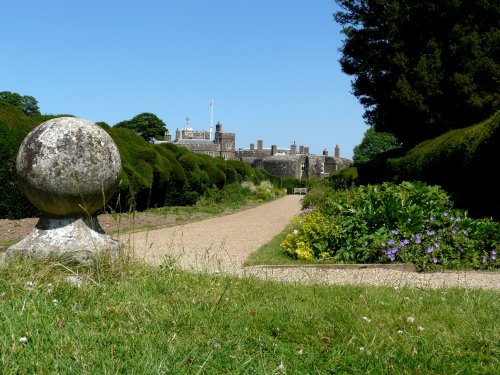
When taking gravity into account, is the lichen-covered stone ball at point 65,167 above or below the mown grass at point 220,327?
above

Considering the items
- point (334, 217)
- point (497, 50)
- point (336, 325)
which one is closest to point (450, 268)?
point (334, 217)

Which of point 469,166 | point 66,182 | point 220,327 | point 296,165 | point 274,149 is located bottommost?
point 220,327

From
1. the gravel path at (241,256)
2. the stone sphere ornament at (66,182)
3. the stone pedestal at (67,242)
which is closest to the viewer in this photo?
the stone pedestal at (67,242)

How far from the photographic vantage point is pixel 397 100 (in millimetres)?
17188

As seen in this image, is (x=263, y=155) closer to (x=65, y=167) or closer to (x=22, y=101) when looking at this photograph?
(x=22, y=101)

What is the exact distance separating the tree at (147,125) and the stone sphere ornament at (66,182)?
65.3 metres

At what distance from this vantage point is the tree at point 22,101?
5172cm

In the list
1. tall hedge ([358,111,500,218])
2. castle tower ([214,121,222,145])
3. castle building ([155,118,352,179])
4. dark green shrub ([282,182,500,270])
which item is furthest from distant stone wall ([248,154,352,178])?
dark green shrub ([282,182,500,270])

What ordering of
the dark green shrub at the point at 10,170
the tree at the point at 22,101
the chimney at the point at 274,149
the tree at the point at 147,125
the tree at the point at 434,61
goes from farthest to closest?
the chimney at the point at 274,149, the tree at the point at 147,125, the tree at the point at 22,101, the tree at the point at 434,61, the dark green shrub at the point at 10,170

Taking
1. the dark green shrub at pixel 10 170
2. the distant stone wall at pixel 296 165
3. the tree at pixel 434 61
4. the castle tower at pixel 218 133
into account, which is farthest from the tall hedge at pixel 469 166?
the castle tower at pixel 218 133

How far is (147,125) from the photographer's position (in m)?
70.6

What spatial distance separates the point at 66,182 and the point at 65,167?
15 cm

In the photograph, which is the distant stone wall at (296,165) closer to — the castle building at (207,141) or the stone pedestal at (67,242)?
the castle building at (207,141)

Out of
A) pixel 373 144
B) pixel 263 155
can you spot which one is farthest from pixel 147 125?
pixel 373 144
